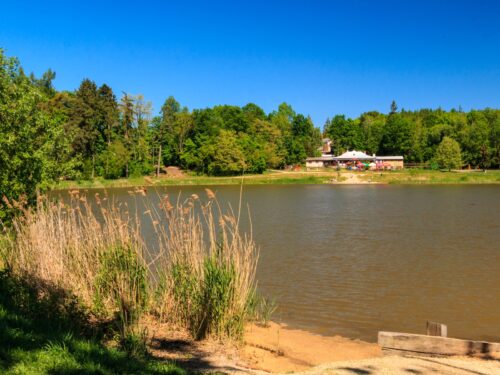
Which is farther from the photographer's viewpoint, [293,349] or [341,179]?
[341,179]

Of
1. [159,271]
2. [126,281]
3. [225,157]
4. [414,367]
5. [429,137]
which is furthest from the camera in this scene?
[429,137]

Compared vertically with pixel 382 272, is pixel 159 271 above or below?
above

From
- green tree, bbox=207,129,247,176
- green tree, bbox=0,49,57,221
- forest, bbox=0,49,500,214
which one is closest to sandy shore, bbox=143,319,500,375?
green tree, bbox=0,49,57,221

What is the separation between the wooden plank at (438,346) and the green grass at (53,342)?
12.4 feet

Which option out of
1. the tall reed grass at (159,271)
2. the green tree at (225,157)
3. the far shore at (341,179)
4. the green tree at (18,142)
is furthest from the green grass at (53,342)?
the green tree at (225,157)

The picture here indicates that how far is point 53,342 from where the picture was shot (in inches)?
207

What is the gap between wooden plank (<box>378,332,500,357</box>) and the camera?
6.95 m

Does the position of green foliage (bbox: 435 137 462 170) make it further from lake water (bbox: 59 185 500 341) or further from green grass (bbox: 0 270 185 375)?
green grass (bbox: 0 270 185 375)

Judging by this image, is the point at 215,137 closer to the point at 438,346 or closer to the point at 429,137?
the point at 429,137

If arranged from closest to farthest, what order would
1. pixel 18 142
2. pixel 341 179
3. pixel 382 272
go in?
pixel 18 142 → pixel 382 272 → pixel 341 179

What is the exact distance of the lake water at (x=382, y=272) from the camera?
10500 millimetres

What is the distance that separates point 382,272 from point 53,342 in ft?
38.0

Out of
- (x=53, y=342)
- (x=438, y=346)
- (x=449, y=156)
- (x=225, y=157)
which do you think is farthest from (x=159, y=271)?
(x=449, y=156)

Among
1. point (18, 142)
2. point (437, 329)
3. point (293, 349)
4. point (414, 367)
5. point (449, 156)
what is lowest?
point (293, 349)
